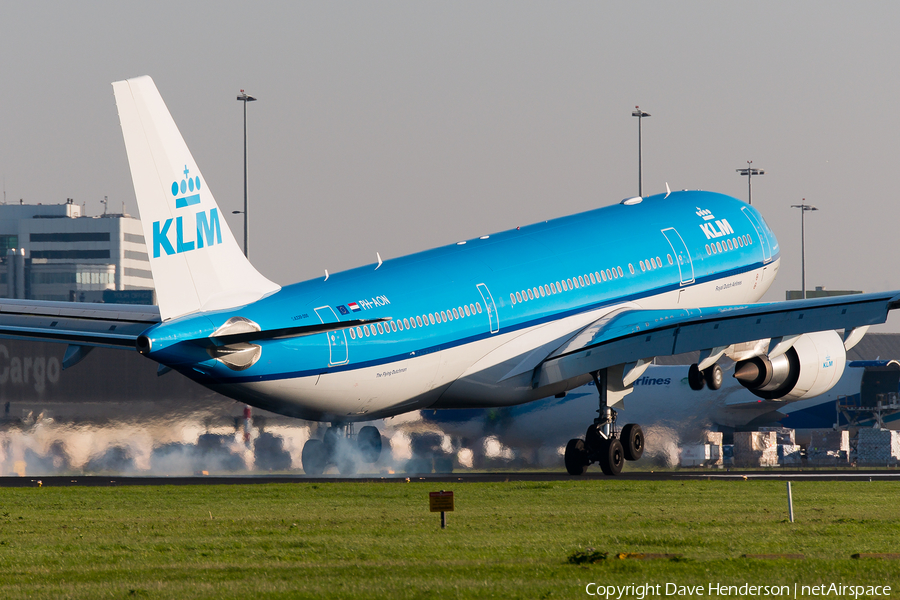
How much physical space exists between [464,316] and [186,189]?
9.06m

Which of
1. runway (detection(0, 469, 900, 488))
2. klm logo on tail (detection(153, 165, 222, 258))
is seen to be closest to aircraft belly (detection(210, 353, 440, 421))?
runway (detection(0, 469, 900, 488))

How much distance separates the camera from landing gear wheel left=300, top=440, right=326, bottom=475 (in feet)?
118

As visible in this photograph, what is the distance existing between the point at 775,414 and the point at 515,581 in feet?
174

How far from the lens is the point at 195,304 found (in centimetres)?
2659

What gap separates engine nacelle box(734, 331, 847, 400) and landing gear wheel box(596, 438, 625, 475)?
382 cm

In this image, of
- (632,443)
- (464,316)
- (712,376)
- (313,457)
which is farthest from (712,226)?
(313,457)

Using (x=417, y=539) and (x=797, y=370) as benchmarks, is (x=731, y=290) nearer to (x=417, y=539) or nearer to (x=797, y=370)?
(x=797, y=370)

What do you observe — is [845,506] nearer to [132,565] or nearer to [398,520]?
[398,520]

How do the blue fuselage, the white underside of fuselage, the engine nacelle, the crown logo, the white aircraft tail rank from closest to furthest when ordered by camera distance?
the white aircraft tail < the crown logo < the blue fuselage < the white underside of fuselage < the engine nacelle

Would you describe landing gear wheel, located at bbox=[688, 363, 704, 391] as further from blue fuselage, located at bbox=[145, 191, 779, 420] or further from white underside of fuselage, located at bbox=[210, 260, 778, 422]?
blue fuselage, located at bbox=[145, 191, 779, 420]

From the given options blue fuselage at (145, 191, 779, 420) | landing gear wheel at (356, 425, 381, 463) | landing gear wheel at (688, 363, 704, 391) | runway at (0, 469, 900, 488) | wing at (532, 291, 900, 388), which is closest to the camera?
blue fuselage at (145, 191, 779, 420)

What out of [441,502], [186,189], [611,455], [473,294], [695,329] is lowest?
[441,502]

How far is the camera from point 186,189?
26422mm

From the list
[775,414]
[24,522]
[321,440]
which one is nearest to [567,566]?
[24,522]
